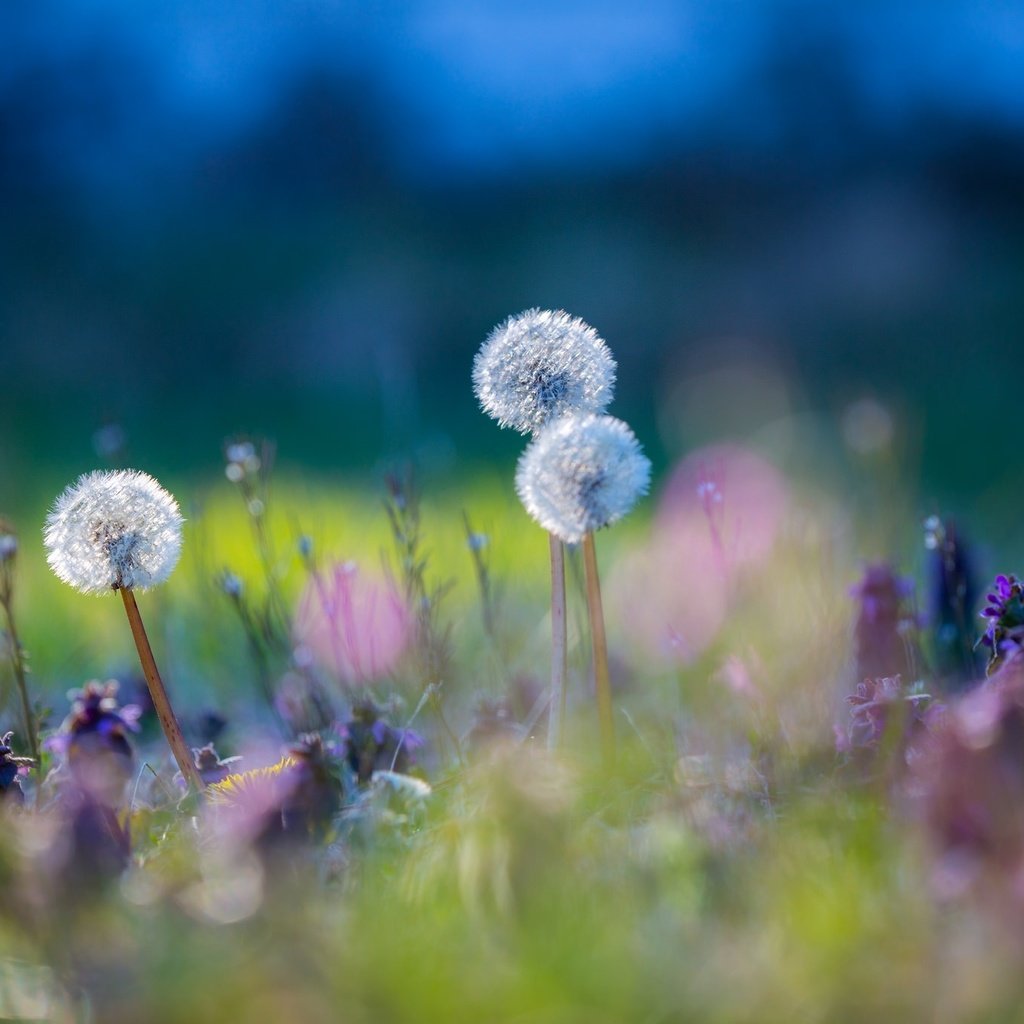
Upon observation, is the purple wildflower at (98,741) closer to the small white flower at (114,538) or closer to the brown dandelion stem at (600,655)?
the small white flower at (114,538)

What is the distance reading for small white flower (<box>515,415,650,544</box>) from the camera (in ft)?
5.93

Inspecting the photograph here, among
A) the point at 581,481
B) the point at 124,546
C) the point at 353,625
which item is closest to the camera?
the point at 581,481

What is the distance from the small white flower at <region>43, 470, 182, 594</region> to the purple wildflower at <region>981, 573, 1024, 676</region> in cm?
132

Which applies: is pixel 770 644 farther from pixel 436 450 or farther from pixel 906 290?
pixel 906 290

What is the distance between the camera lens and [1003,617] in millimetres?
1876

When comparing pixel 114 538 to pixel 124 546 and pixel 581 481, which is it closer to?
pixel 124 546

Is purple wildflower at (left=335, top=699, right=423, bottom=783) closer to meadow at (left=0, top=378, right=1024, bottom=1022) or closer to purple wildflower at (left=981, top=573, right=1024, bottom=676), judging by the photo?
meadow at (left=0, top=378, right=1024, bottom=1022)

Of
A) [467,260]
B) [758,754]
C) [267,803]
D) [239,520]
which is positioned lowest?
[758,754]

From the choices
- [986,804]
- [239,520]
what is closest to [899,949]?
[986,804]

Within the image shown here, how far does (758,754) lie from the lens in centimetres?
210

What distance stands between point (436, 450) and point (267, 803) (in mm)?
3538

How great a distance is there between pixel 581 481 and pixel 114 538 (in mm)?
762

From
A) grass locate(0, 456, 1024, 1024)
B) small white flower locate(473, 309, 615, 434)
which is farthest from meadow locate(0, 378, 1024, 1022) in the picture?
small white flower locate(473, 309, 615, 434)

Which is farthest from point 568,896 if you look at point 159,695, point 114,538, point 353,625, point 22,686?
point 353,625
